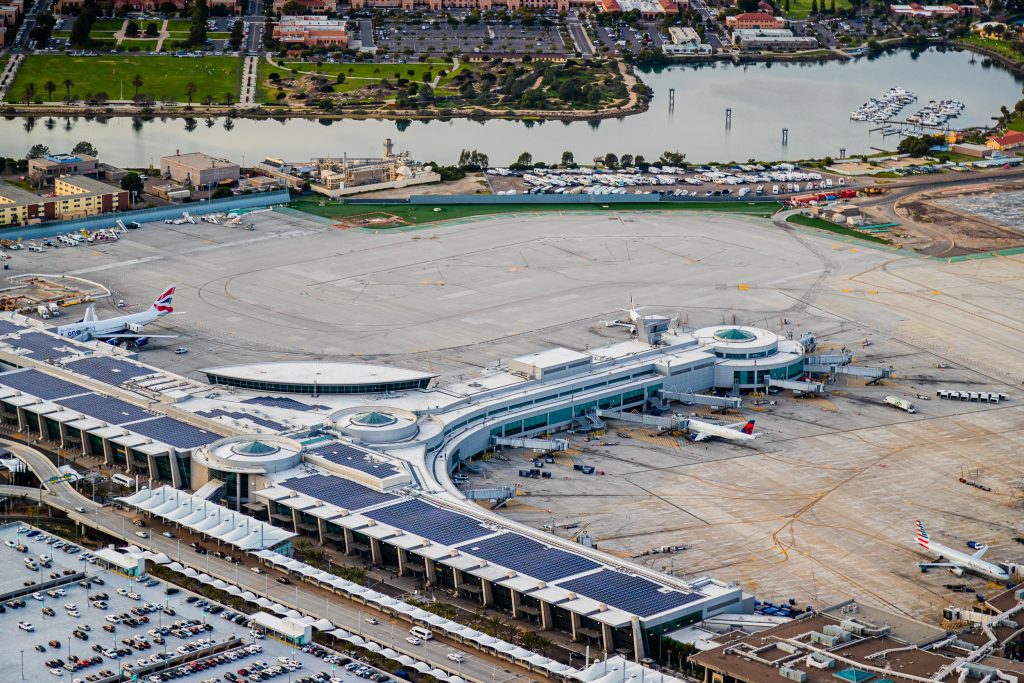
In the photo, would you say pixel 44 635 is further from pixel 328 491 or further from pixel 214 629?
pixel 328 491

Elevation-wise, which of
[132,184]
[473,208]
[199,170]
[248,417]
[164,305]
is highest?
[199,170]

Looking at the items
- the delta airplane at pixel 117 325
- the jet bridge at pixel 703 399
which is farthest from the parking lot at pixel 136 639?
the jet bridge at pixel 703 399

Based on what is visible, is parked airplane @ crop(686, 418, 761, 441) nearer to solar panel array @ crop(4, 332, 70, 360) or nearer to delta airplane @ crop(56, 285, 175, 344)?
delta airplane @ crop(56, 285, 175, 344)

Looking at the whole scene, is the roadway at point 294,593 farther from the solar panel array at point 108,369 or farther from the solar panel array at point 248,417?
the solar panel array at point 108,369

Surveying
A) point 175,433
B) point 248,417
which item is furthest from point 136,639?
point 248,417

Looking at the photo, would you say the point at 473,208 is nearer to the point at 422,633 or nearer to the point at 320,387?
the point at 320,387

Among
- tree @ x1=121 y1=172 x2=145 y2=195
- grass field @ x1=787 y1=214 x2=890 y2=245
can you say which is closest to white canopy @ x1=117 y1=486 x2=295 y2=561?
tree @ x1=121 y1=172 x2=145 y2=195
